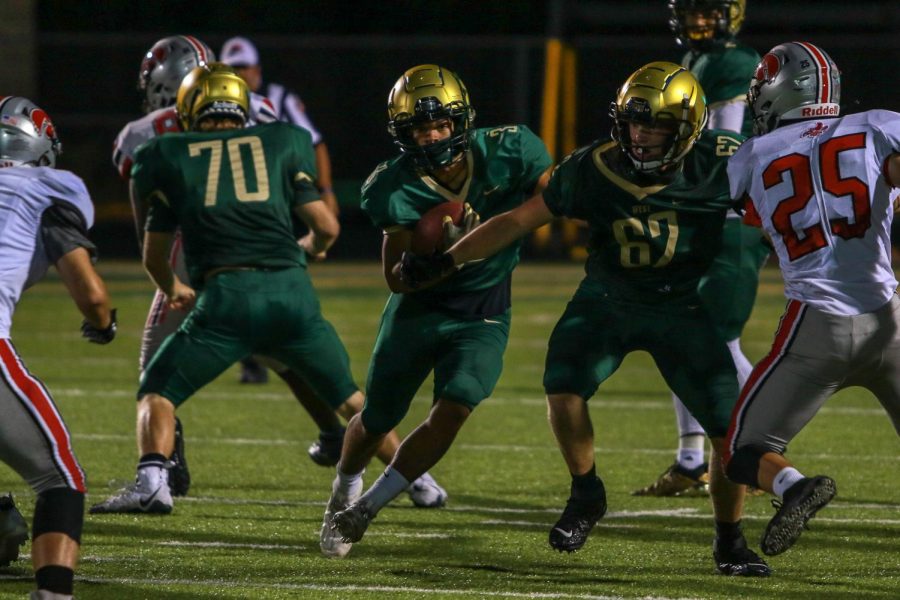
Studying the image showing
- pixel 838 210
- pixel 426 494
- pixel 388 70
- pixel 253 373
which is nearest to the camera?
pixel 838 210

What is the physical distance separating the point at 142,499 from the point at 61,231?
1.78m

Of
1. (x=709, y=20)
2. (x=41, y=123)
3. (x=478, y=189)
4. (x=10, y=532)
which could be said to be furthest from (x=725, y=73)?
(x=10, y=532)

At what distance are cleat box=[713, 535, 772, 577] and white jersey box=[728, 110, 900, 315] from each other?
802 millimetres

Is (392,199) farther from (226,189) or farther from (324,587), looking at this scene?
(324,587)

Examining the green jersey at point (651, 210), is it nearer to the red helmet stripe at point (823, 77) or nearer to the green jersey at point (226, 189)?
the red helmet stripe at point (823, 77)

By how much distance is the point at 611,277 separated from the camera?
4.84 m

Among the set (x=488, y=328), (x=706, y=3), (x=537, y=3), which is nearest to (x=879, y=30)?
(x=537, y=3)

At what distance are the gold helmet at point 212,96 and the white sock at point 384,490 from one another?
1.67 m

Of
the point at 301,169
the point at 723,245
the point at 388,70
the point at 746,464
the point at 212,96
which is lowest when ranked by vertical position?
the point at 388,70

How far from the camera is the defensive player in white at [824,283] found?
14.0ft

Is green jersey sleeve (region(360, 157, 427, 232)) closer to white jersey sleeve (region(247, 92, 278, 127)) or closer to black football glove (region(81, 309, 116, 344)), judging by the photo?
black football glove (region(81, 309, 116, 344))

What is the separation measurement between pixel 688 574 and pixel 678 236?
991mm

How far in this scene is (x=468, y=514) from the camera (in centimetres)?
577

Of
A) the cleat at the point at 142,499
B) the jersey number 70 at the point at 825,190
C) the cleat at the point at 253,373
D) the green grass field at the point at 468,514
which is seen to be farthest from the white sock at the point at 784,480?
the cleat at the point at 253,373
